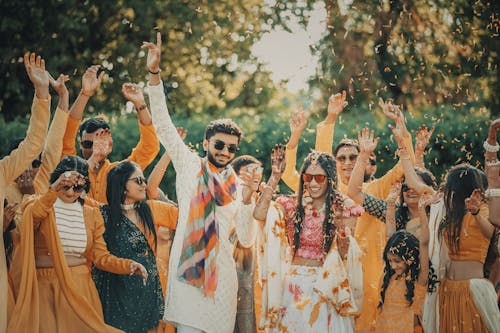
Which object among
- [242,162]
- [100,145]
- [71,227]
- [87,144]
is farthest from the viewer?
[242,162]

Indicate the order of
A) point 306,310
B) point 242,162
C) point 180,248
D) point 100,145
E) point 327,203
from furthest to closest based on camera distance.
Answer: point 242,162
point 100,145
point 327,203
point 306,310
point 180,248

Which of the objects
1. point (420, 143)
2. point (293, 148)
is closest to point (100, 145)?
point (293, 148)

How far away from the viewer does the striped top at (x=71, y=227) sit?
23.8ft

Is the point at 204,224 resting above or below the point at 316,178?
below

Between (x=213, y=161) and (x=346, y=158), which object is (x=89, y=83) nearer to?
(x=213, y=161)

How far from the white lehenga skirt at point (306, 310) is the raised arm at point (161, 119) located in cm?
123

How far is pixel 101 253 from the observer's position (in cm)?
736

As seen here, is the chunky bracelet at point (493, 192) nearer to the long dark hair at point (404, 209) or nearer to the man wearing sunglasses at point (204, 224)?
the long dark hair at point (404, 209)

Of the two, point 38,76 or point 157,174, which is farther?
point 157,174

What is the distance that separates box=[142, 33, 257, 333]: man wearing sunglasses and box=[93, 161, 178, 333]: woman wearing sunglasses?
19.1 inches

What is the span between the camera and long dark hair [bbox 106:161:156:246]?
7.54 meters

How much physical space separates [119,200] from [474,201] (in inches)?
110

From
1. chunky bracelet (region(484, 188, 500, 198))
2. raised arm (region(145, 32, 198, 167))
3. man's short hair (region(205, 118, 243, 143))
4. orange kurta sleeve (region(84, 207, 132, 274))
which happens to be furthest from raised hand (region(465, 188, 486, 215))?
orange kurta sleeve (region(84, 207, 132, 274))

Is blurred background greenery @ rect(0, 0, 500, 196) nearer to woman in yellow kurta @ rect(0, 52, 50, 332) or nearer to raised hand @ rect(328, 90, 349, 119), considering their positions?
raised hand @ rect(328, 90, 349, 119)
